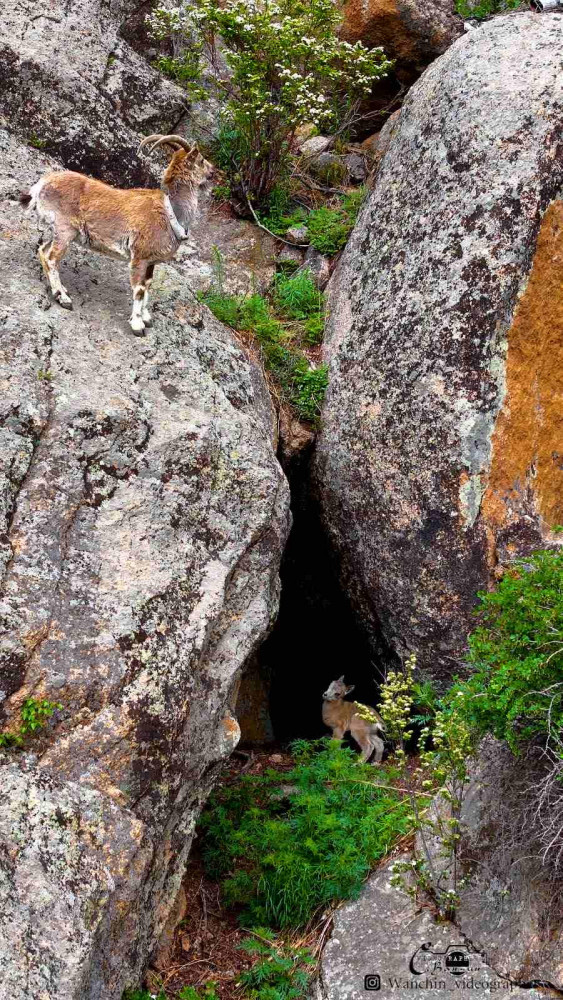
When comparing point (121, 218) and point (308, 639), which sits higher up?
point (121, 218)

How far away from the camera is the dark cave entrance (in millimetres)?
9141

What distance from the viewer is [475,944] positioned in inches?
227

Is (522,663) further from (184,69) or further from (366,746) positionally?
(184,69)

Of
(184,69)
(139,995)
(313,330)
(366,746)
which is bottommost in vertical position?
(366,746)

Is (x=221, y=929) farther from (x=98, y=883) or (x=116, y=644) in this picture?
(x=116, y=644)

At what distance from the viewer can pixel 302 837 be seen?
6715 millimetres

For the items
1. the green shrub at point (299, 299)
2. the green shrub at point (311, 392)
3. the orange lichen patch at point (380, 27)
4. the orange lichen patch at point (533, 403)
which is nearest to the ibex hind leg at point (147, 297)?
the green shrub at point (311, 392)

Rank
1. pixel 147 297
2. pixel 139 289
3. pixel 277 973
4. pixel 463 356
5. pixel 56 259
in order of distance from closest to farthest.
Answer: pixel 277 973 < pixel 56 259 < pixel 139 289 < pixel 147 297 < pixel 463 356

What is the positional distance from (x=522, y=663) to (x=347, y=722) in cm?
426

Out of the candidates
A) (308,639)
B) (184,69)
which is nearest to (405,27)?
(184,69)

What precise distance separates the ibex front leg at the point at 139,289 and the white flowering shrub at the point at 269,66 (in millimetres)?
3169

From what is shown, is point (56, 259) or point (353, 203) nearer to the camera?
point (56, 259)

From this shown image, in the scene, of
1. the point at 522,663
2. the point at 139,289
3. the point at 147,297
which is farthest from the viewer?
the point at 147,297

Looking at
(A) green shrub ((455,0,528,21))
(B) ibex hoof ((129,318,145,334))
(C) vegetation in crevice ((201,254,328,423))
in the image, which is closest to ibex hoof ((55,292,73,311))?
(B) ibex hoof ((129,318,145,334))
